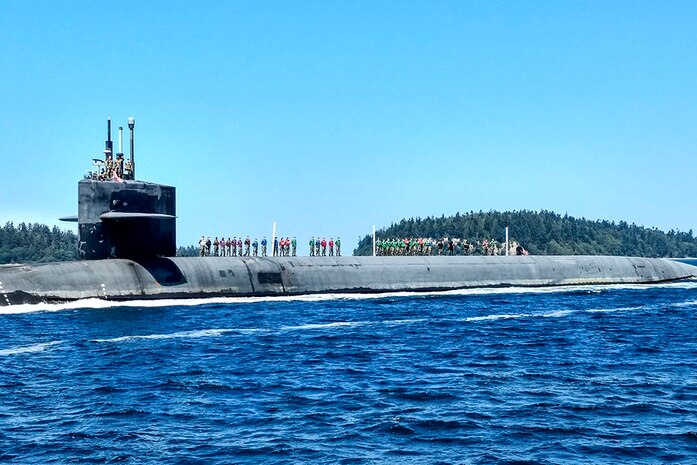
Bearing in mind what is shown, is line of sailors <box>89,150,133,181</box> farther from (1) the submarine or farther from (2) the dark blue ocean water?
(2) the dark blue ocean water

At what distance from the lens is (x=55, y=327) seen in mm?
25609

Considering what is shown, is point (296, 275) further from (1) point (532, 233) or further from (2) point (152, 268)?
(1) point (532, 233)

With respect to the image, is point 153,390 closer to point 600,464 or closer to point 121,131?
point 600,464

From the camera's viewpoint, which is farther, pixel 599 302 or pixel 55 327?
pixel 599 302

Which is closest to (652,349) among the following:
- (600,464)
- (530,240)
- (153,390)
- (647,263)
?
(600,464)

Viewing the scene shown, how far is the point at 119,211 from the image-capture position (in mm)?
31969

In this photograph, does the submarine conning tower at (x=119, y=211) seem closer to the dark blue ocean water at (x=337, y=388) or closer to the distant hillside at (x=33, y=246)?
the dark blue ocean water at (x=337, y=388)

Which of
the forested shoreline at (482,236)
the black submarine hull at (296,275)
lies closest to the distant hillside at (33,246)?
the forested shoreline at (482,236)

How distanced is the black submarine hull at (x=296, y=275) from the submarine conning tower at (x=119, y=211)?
560mm

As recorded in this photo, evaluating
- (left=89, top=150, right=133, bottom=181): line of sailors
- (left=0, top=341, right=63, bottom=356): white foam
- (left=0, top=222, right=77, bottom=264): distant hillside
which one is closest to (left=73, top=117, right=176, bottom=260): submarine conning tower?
(left=89, top=150, right=133, bottom=181): line of sailors

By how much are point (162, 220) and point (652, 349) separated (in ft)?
63.6

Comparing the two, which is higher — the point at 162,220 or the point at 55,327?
the point at 162,220

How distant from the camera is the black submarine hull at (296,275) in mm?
30672

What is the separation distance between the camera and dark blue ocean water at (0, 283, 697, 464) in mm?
13109
